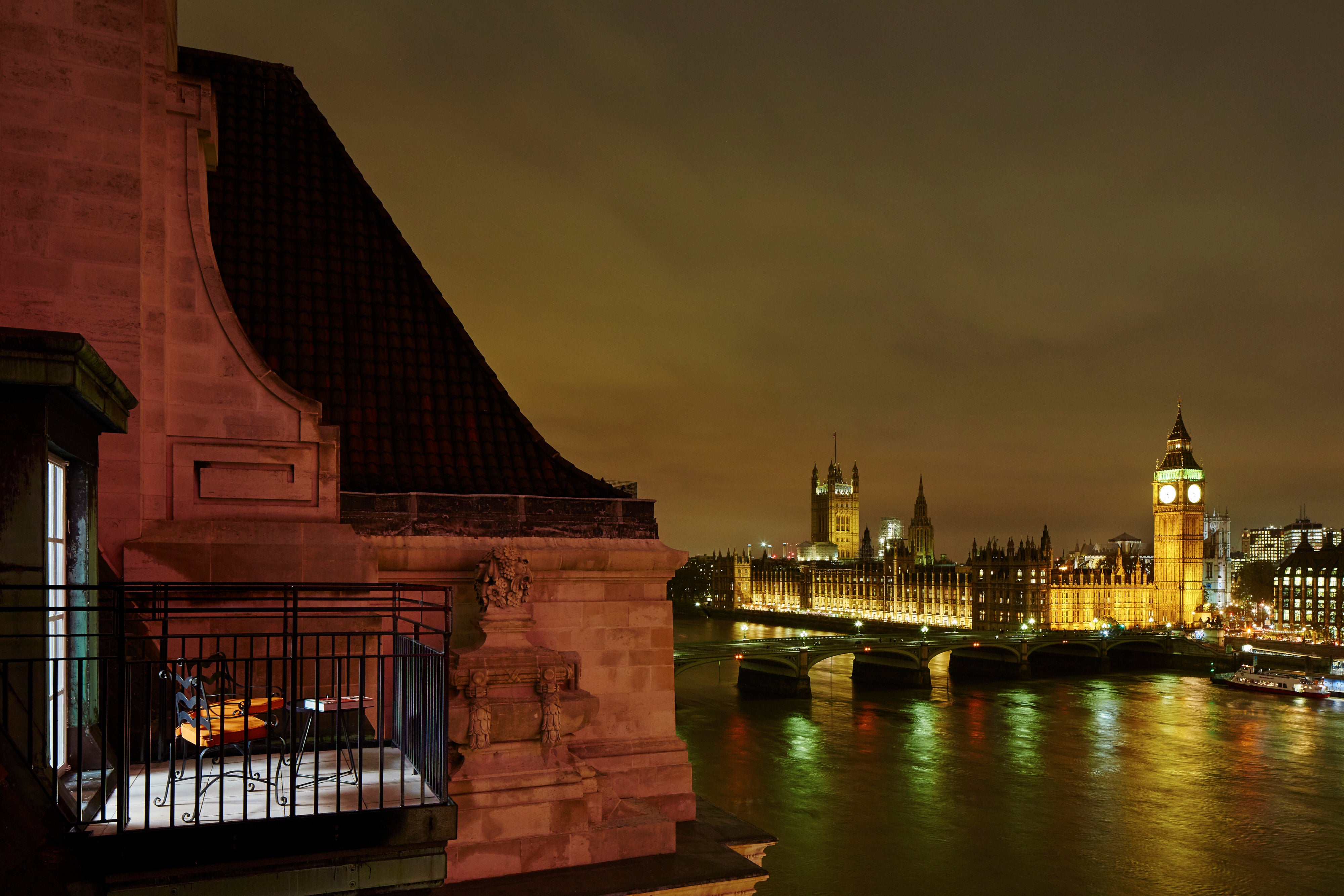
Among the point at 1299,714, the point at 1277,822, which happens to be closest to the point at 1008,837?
the point at 1277,822

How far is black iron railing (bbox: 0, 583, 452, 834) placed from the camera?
483 centimetres

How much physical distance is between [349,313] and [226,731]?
476cm

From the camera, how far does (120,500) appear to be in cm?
764

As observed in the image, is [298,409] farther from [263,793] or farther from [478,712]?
[263,793]

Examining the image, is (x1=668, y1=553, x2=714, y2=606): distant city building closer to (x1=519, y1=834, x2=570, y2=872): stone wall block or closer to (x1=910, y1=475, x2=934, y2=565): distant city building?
(x1=910, y1=475, x2=934, y2=565): distant city building

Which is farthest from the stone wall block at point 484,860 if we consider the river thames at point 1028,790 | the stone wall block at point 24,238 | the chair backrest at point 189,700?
the river thames at point 1028,790

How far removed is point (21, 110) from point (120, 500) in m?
3.11

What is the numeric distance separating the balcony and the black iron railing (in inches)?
0.8

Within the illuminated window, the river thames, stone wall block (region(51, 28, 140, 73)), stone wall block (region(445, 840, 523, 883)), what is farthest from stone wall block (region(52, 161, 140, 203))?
the river thames

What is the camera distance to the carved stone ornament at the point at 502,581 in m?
7.94

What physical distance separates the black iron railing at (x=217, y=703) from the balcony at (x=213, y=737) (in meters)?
0.02

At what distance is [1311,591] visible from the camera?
13575 cm

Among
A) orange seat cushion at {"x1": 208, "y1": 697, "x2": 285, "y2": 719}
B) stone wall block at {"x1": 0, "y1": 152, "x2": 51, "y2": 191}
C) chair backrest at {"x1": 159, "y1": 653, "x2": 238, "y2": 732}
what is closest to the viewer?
chair backrest at {"x1": 159, "y1": 653, "x2": 238, "y2": 732}

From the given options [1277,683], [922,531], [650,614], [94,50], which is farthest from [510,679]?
[922,531]
